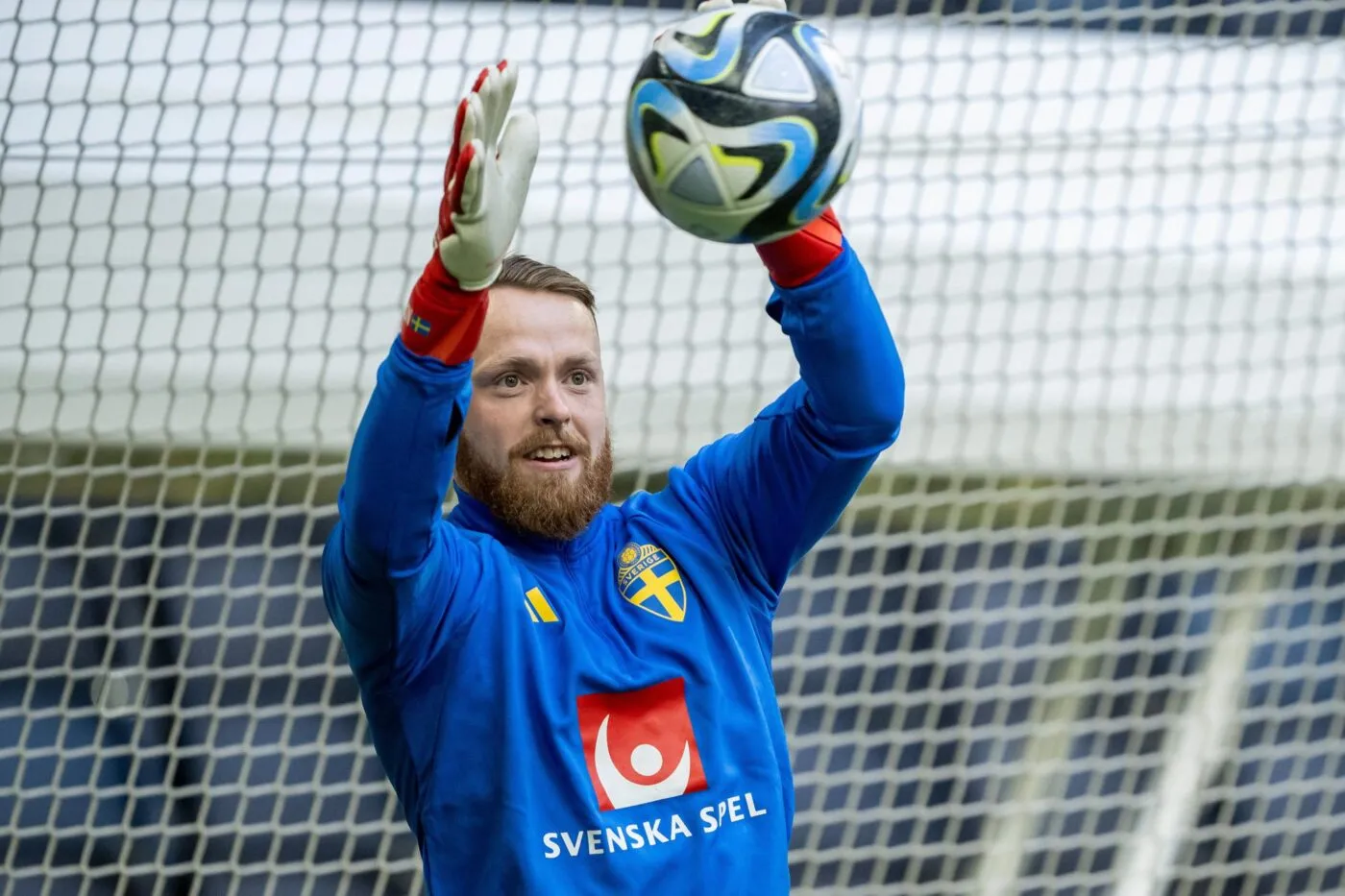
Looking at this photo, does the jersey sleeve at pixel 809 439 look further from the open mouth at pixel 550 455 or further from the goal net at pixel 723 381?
the goal net at pixel 723 381

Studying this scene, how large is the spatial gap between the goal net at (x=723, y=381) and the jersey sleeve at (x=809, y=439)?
225cm

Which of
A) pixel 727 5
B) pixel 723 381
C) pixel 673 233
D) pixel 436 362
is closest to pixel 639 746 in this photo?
pixel 436 362

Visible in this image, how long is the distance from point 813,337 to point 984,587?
136 inches

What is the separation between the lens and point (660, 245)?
4566 mm

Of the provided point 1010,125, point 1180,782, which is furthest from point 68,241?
point 1180,782

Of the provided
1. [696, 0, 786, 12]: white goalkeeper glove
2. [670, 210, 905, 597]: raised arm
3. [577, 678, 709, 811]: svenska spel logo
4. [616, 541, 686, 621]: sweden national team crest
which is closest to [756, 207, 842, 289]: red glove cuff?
[670, 210, 905, 597]: raised arm

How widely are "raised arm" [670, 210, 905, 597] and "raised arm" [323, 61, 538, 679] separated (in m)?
0.37

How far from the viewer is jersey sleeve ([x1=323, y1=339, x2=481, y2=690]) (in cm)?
160

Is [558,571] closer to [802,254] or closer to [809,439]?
[809,439]

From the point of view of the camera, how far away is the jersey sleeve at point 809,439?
1.81 meters

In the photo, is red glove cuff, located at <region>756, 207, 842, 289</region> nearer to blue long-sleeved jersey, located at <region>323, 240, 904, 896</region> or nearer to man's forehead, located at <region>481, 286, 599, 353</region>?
blue long-sleeved jersey, located at <region>323, 240, 904, 896</region>

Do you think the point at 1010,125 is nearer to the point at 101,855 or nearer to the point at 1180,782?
the point at 1180,782

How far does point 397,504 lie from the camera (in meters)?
1.60

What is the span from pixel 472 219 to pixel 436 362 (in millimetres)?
157
